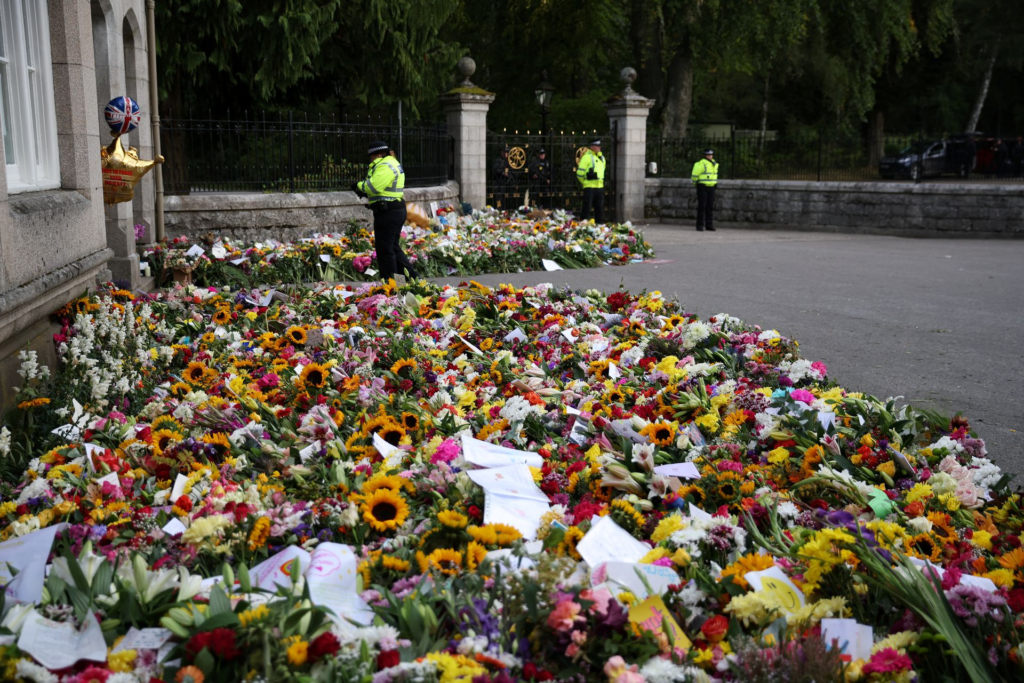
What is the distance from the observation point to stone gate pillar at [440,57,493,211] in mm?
17422

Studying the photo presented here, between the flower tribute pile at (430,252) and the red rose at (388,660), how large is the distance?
832cm

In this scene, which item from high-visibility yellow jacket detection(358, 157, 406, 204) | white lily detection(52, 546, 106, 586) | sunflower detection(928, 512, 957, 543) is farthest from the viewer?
high-visibility yellow jacket detection(358, 157, 406, 204)

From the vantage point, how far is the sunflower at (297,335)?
6.12 m

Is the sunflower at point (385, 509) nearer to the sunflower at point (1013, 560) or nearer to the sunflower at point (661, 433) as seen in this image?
the sunflower at point (661, 433)

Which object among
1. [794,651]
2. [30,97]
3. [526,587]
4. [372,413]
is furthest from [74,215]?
[794,651]

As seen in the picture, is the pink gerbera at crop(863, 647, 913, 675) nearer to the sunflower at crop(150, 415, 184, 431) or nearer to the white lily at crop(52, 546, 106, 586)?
the white lily at crop(52, 546, 106, 586)

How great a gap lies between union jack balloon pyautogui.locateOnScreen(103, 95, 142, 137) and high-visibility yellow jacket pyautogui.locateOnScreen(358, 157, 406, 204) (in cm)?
253

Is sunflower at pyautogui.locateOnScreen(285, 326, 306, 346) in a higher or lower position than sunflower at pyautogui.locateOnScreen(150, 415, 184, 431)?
higher

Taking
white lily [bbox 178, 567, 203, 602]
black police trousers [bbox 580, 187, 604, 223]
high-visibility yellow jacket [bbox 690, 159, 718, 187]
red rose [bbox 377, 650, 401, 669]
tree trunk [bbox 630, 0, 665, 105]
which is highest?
tree trunk [bbox 630, 0, 665, 105]

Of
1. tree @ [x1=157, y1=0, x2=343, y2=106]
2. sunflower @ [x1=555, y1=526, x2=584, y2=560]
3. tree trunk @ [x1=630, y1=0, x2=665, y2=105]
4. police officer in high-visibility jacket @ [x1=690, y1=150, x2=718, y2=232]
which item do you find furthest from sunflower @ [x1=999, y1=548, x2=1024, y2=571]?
tree trunk @ [x1=630, y1=0, x2=665, y2=105]

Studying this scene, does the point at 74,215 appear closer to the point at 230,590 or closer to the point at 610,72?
the point at 230,590

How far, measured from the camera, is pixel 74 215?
20.8 ft

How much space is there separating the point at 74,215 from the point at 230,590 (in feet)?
15.4

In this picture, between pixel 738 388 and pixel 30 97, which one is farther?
pixel 30 97
